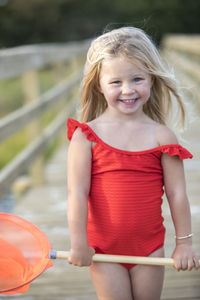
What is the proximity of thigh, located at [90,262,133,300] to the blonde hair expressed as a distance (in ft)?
1.80

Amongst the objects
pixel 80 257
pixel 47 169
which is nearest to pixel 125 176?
pixel 80 257

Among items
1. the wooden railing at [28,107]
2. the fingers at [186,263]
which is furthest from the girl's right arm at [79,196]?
the wooden railing at [28,107]

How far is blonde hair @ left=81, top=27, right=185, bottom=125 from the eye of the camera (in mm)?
1589

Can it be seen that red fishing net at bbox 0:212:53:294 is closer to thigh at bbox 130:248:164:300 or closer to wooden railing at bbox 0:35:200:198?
thigh at bbox 130:248:164:300

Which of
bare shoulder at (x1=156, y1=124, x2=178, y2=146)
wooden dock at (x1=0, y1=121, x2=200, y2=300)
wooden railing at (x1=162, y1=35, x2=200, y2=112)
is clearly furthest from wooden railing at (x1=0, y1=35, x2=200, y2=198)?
wooden railing at (x1=162, y1=35, x2=200, y2=112)

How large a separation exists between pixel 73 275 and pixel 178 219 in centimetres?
100

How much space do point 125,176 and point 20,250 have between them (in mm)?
422

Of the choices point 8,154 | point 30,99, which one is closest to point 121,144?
point 30,99

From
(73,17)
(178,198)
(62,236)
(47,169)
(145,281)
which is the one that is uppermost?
(73,17)

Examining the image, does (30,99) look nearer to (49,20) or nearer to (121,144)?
(121,144)

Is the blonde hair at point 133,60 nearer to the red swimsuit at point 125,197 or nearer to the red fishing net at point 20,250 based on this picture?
the red swimsuit at point 125,197

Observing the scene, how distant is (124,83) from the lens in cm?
156

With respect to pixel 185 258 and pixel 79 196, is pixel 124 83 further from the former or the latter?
pixel 185 258

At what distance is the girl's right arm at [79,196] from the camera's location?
1529mm
